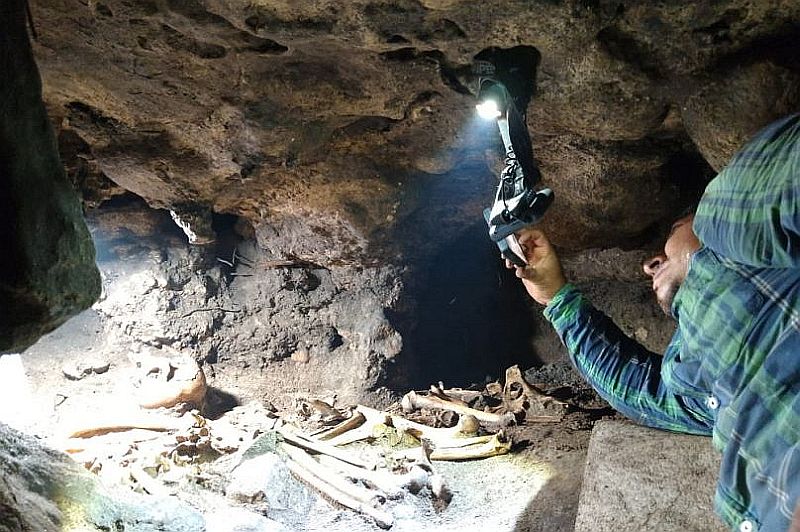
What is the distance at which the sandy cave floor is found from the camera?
2.77m

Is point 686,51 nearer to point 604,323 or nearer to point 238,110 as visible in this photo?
point 604,323

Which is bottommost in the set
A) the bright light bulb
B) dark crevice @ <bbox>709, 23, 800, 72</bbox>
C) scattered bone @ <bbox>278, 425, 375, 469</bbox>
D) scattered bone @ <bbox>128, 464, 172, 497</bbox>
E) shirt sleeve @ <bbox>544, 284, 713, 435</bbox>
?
scattered bone @ <bbox>278, 425, 375, 469</bbox>

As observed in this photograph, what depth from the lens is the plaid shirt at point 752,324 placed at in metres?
1.03

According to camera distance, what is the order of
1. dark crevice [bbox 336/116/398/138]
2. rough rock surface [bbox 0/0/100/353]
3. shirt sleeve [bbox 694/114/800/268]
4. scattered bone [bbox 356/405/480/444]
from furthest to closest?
scattered bone [bbox 356/405/480/444], dark crevice [bbox 336/116/398/138], rough rock surface [bbox 0/0/100/353], shirt sleeve [bbox 694/114/800/268]

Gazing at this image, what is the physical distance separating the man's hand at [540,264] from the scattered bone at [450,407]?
1752mm

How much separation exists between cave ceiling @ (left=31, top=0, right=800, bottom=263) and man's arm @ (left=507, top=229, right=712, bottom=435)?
644 millimetres

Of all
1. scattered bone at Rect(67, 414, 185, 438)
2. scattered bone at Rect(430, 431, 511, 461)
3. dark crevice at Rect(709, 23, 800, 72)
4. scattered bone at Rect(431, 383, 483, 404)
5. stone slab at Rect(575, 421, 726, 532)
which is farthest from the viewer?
scattered bone at Rect(431, 383, 483, 404)

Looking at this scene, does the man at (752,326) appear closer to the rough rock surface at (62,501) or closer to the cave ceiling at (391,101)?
the cave ceiling at (391,101)

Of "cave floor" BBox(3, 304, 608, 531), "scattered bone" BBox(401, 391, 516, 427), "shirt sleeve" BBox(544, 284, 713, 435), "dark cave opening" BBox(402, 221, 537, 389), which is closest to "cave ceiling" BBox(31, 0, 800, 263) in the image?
"shirt sleeve" BBox(544, 284, 713, 435)

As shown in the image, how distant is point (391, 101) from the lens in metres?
2.59

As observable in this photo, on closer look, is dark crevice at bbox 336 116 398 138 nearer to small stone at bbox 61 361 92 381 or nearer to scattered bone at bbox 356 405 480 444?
scattered bone at bbox 356 405 480 444

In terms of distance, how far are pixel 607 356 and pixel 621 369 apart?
2.5 inches

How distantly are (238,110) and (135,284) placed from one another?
2863 mm

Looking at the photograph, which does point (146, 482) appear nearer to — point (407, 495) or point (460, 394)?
point (407, 495)
